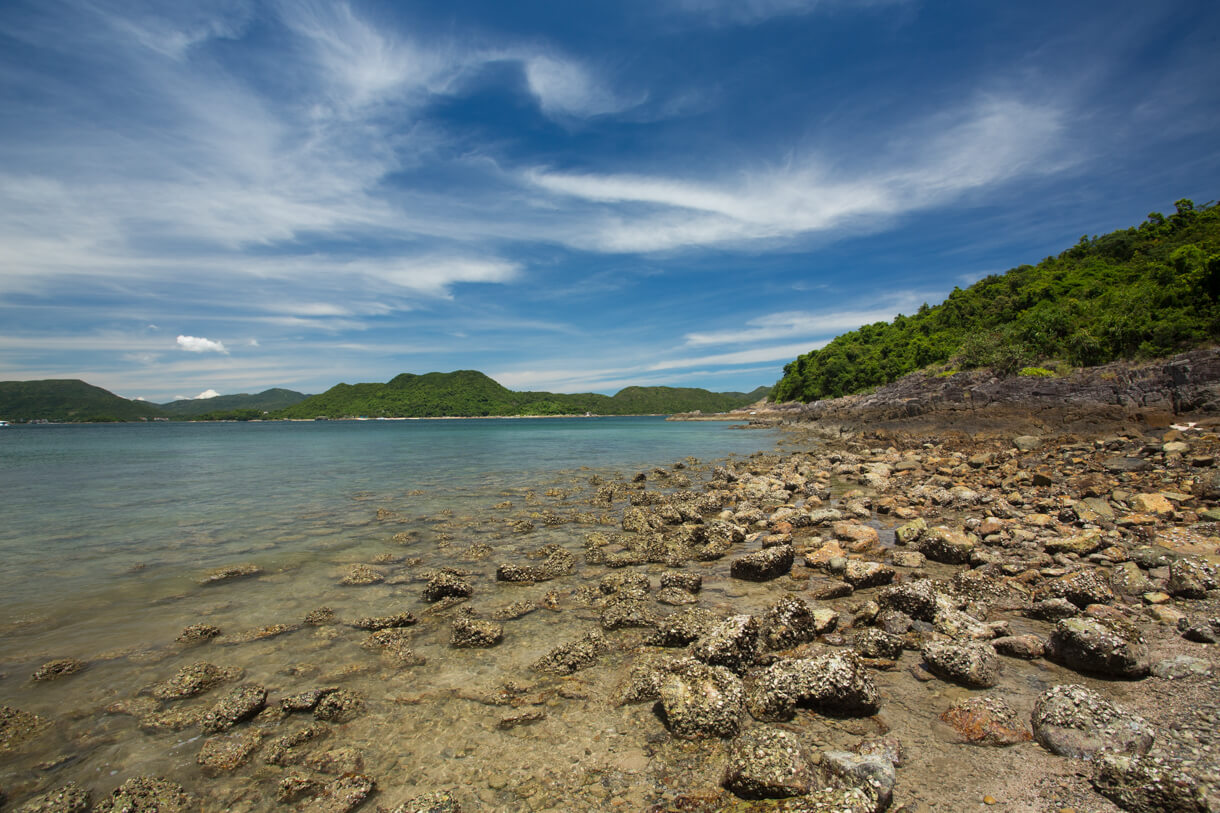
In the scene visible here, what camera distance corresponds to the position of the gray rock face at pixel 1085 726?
401 centimetres

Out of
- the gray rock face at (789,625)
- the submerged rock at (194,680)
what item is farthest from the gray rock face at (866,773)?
the submerged rock at (194,680)

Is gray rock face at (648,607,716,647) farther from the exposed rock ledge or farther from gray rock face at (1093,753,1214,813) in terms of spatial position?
the exposed rock ledge

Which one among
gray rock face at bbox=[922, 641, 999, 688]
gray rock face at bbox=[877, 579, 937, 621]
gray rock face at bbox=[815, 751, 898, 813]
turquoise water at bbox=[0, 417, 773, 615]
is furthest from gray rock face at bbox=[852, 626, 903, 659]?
turquoise water at bbox=[0, 417, 773, 615]

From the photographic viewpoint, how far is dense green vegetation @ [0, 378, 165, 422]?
548ft

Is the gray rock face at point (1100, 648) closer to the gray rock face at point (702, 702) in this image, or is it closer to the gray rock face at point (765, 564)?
the gray rock face at point (702, 702)

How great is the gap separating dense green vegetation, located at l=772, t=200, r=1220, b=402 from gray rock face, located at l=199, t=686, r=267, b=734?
1872 inches

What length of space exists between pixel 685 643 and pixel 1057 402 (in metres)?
38.5

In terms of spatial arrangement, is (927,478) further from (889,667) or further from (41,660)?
(41,660)

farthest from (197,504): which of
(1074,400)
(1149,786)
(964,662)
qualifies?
(1074,400)

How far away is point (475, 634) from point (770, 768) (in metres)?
4.59

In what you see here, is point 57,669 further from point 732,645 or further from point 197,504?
point 197,504

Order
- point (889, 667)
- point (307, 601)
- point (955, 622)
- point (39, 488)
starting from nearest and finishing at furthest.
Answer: point (889, 667), point (955, 622), point (307, 601), point (39, 488)

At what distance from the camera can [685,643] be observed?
678 cm

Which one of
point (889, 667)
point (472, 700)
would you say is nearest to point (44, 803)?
point (472, 700)
